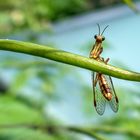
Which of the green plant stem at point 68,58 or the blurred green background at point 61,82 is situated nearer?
the green plant stem at point 68,58

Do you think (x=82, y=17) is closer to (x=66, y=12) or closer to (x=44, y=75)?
(x=66, y=12)

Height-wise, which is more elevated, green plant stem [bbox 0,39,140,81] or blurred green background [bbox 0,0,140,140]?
blurred green background [bbox 0,0,140,140]

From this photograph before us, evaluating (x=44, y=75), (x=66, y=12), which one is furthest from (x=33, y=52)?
(x=66, y=12)

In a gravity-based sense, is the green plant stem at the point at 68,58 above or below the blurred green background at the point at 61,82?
below

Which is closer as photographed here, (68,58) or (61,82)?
(68,58)

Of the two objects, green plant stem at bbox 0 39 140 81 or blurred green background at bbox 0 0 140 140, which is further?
blurred green background at bbox 0 0 140 140
